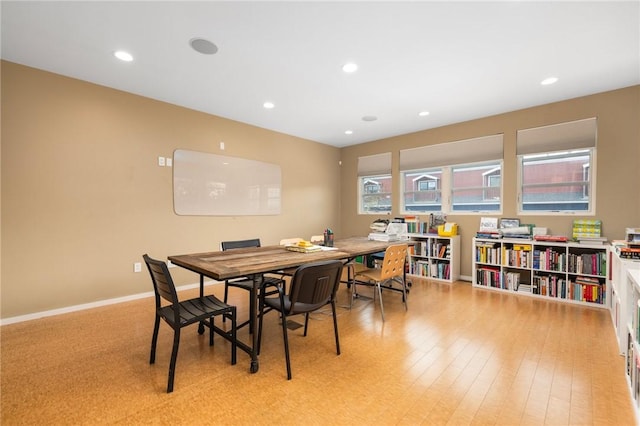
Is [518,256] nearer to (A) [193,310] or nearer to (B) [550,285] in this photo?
(B) [550,285]

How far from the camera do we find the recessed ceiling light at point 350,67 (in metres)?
2.92

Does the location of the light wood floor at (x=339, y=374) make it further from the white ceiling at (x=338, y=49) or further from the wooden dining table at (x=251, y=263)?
the white ceiling at (x=338, y=49)

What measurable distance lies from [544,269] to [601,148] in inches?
68.1

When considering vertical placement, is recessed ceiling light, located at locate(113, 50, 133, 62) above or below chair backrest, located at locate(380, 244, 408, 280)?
above

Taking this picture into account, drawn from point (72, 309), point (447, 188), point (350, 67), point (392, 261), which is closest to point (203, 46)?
point (350, 67)

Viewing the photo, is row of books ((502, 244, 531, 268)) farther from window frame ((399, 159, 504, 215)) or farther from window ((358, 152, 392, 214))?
window ((358, 152, 392, 214))

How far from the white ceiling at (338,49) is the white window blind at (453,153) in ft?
2.17

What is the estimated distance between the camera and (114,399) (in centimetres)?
174

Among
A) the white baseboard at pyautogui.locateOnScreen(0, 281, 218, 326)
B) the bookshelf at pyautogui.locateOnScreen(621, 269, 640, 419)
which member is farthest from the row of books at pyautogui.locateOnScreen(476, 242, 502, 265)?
the white baseboard at pyautogui.locateOnScreen(0, 281, 218, 326)

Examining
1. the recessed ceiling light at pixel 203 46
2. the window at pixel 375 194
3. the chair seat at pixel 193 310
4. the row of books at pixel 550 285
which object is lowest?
the row of books at pixel 550 285

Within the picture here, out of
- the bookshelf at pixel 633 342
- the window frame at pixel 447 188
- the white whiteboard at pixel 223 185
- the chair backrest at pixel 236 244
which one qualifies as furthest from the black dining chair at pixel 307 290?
the window frame at pixel 447 188

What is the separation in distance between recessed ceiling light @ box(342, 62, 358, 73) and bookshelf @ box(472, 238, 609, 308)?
3179 mm

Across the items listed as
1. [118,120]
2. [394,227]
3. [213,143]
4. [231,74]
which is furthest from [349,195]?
[118,120]

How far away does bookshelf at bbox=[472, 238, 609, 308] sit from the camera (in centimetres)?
345
